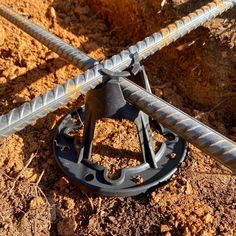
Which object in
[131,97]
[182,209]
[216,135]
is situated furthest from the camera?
[182,209]

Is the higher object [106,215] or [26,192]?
[26,192]

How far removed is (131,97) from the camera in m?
1.38

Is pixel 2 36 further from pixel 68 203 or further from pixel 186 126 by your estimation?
pixel 186 126

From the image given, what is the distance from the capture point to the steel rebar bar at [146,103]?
1107 millimetres

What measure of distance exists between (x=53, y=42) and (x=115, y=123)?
0.46m

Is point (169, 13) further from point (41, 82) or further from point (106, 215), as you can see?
point (106, 215)

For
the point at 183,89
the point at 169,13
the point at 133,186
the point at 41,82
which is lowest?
the point at 133,186

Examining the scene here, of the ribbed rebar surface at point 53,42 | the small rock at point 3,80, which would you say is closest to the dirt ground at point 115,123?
the small rock at point 3,80

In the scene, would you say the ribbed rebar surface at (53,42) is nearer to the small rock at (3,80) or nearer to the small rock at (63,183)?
the small rock at (3,80)

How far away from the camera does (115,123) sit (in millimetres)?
1811

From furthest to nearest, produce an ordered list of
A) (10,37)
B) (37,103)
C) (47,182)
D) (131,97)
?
(10,37) → (47,182) → (131,97) → (37,103)

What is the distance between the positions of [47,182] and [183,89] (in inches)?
32.3

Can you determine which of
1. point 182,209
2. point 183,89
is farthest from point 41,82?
point 182,209

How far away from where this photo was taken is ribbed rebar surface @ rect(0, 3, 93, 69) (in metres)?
1.51
